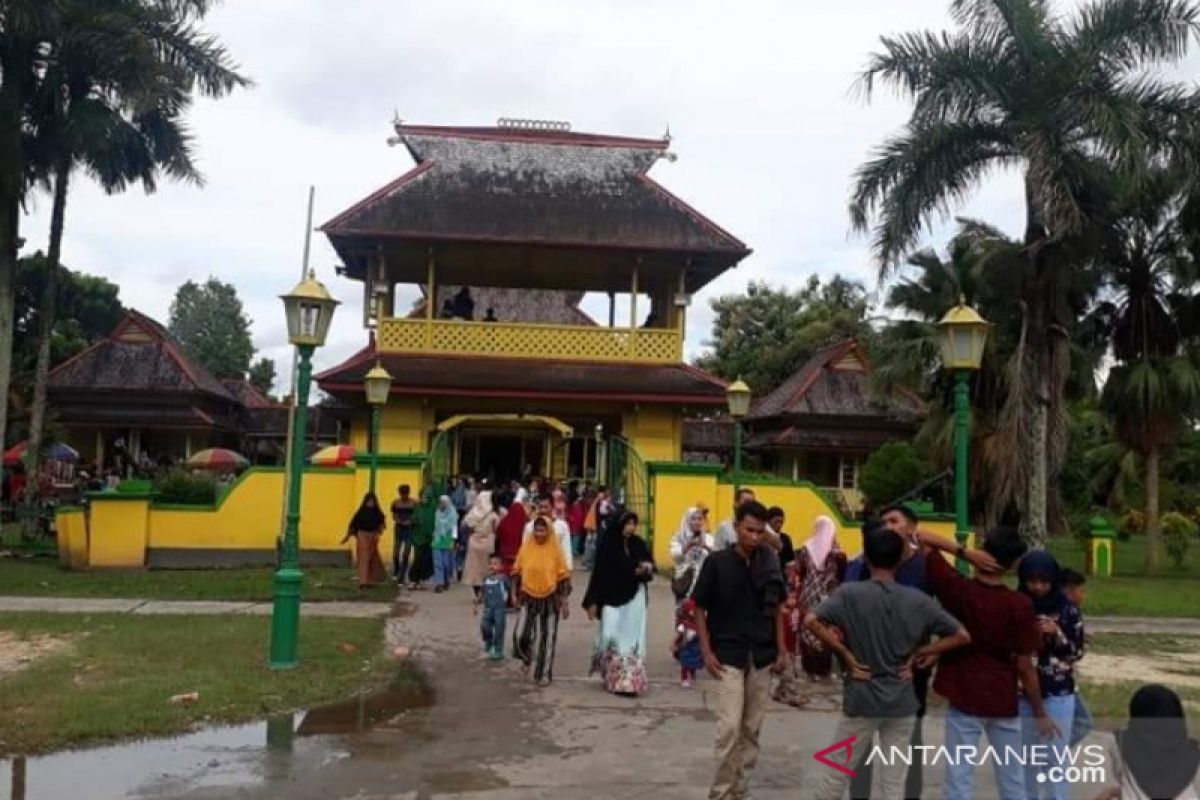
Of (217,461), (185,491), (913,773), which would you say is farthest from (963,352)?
(217,461)

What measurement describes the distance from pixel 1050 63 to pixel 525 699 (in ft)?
48.5

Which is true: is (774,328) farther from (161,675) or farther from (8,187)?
(161,675)

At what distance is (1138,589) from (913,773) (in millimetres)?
17031

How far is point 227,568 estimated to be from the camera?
63.1 feet

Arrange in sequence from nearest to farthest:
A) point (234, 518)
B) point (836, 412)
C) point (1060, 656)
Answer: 1. point (1060, 656)
2. point (234, 518)
3. point (836, 412)

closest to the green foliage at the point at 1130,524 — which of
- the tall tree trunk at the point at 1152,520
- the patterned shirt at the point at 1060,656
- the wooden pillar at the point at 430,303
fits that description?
the tall tree trunk at the point at 1152,520

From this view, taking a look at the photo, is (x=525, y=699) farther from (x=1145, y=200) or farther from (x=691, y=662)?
(x=1145, y=200)

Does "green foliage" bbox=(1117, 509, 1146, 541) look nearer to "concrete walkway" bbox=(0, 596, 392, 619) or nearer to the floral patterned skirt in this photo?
"concrete walkway" bbox=(0, 596, 392, 619)

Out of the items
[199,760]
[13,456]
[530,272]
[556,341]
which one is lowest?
[199,760]

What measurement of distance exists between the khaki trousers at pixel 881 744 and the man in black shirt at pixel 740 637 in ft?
2.64

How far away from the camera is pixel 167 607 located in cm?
1424

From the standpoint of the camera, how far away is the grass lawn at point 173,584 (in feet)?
51.1

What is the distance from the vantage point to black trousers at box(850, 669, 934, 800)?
5402mm

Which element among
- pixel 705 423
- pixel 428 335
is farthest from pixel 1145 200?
pixel 705 423
